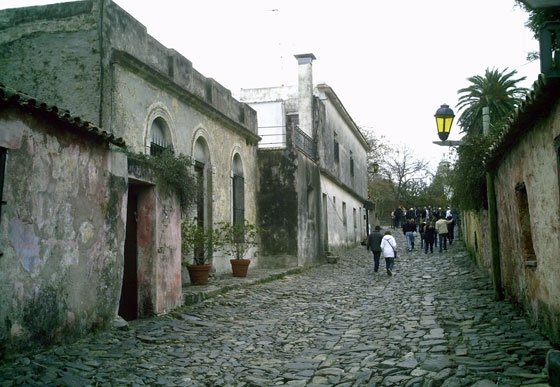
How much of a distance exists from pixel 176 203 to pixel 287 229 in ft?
25.2

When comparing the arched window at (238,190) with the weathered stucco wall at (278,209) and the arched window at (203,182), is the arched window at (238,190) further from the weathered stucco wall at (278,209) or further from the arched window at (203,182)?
the arched window at (203,182)

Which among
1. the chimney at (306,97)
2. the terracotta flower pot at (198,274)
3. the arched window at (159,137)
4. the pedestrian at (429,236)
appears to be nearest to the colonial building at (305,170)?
the chimney at (306,97)

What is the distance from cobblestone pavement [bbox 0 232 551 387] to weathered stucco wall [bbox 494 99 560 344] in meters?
0.43

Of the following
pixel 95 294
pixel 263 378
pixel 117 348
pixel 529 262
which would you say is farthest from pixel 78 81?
pixel 529 262

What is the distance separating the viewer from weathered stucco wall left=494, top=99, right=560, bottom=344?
6.00 m

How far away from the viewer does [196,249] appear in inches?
468

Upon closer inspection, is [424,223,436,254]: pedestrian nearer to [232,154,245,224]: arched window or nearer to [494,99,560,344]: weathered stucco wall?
[232,154,245,224]: arched window

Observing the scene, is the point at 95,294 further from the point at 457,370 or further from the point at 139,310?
the point at 457,370

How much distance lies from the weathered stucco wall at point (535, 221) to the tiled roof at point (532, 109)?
0.26 ft

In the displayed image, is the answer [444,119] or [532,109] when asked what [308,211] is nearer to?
[444,119]

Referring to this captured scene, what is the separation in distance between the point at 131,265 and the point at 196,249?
121 inches

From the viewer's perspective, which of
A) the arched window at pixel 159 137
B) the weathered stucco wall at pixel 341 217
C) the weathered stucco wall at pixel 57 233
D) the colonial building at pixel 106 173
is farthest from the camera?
the weathered stucco wall at pixel 341 217

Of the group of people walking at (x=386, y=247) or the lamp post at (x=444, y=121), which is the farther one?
the group of people walking at (x=386, y=247)

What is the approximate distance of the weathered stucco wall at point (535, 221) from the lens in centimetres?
600
